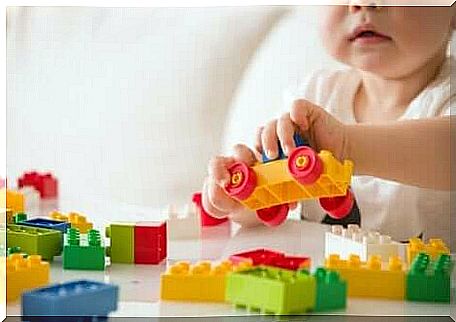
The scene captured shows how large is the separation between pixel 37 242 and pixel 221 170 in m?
0.17

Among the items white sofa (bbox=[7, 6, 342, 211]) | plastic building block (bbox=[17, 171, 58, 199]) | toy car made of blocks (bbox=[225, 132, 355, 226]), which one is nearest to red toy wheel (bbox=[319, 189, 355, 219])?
toy car made of blocks (bbox=[225, 132, 355, 226])

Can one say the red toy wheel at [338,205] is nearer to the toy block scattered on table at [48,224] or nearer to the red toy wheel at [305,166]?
the red toy wheel at [305,166]

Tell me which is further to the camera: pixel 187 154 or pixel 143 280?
pixel 187 154

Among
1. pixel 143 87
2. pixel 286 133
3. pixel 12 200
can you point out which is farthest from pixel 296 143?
pixel 12 200

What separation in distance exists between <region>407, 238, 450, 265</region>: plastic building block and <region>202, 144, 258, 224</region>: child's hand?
139mm

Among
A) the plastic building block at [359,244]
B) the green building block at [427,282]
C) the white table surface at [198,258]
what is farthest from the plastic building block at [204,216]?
the green building block at [427,282]

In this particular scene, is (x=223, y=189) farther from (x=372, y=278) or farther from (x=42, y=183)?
(x=42, y=183)

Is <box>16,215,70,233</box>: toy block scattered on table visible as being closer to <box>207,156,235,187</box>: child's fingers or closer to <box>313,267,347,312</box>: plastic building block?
<box>207,156,235,187</box>: child's fingers

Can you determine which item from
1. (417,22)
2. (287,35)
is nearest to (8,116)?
(287,35)

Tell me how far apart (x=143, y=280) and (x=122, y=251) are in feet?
0.19

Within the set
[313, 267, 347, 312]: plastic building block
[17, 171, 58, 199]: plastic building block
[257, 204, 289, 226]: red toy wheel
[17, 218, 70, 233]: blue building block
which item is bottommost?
[313, 267, 347, 312]: plastic building block

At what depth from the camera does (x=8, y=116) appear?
83cm

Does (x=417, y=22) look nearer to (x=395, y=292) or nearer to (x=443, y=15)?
(x=443, y=15)

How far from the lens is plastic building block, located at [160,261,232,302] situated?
2.13 ft
